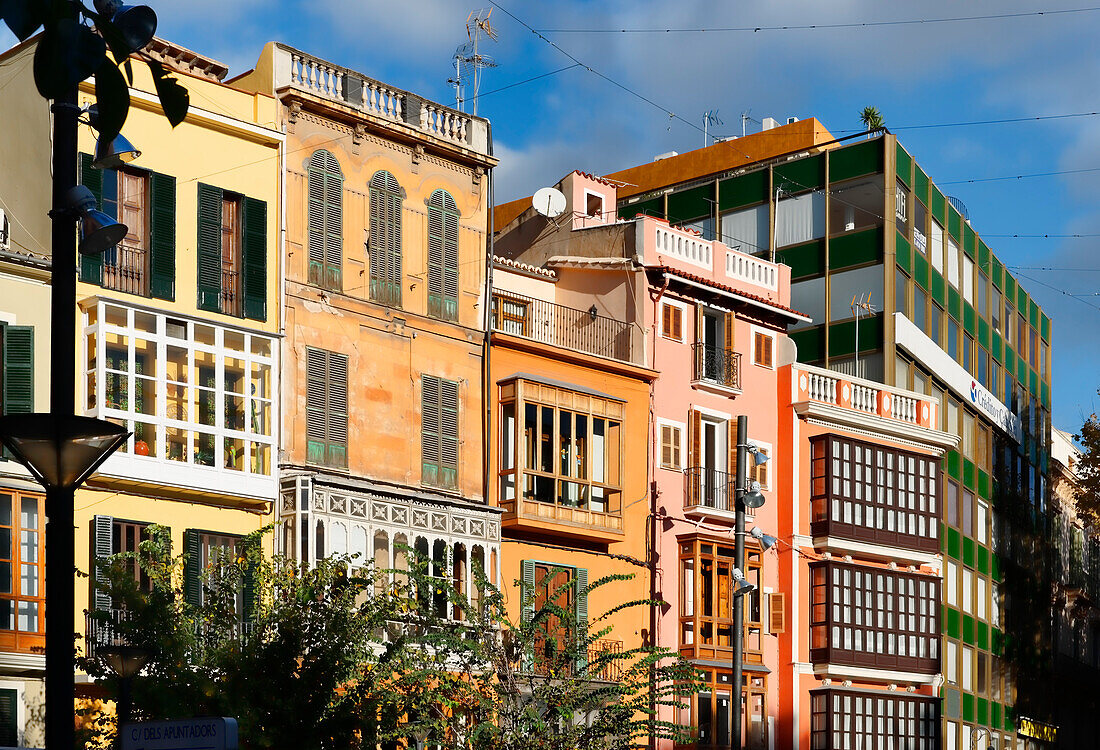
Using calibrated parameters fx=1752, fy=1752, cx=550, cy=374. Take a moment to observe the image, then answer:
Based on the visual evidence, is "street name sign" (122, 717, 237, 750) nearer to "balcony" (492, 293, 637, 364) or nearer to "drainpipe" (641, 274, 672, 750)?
"drainpipe" (641, 274, 672, 750)

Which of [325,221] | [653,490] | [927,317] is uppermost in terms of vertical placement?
[927,317]

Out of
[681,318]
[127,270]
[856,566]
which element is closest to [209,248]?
[127,270]

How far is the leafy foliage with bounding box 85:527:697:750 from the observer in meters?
25.2

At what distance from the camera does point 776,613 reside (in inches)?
1690

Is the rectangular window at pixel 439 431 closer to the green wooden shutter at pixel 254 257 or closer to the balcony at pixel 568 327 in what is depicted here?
the balcony at pixel 568 327

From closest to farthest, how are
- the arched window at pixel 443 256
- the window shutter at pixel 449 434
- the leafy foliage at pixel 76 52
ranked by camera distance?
the leafy foliage at pixel 76 52 → the window shutter at pixel 449 434 → the arched window at pixel 443 256

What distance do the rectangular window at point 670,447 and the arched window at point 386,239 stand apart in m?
8.64

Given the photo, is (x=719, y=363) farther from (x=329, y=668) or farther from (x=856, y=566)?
(x=329, y=668)

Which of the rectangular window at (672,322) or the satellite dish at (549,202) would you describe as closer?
the rectangular window at (672,322)

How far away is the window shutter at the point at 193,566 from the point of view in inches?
1204

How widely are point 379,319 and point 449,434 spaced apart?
3.03 metres

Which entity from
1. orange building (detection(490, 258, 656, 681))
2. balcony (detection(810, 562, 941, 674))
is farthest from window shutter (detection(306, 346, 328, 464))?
balcony (detection(810, 562, 941, 674))

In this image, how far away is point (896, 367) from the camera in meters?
51.6

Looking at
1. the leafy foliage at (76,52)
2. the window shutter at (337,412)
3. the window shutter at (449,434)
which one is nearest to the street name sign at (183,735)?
the leafy foliage at (76,52)
